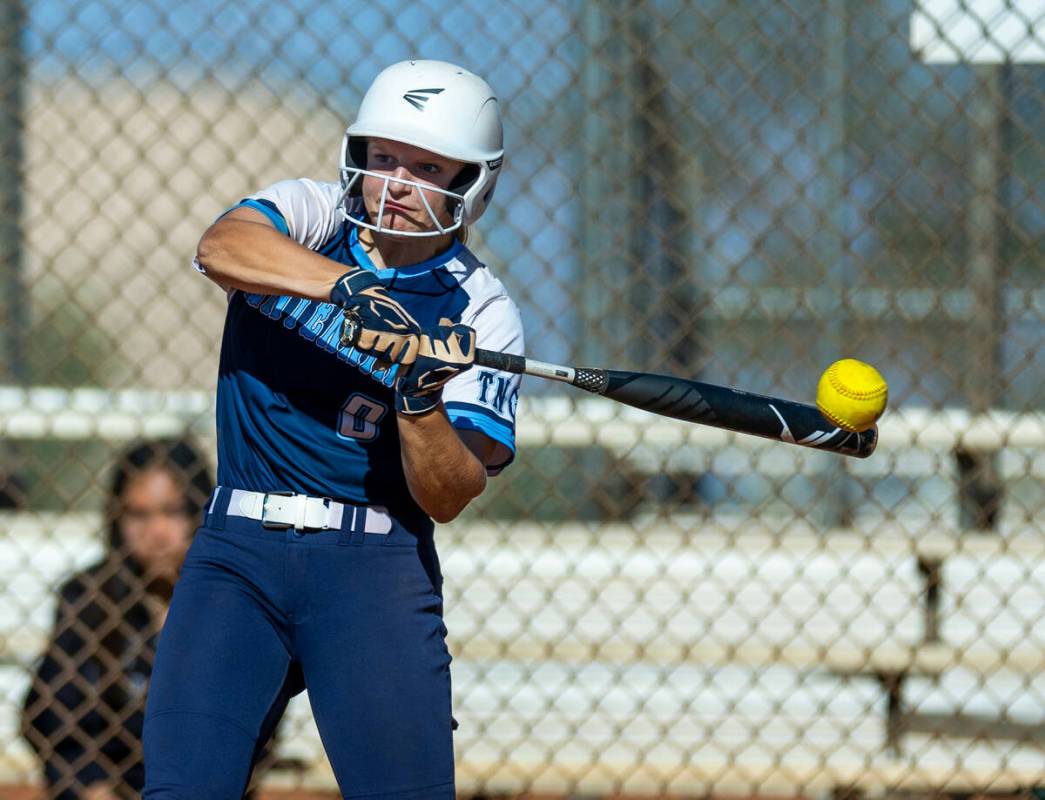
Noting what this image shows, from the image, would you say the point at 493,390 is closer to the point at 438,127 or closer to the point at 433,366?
the point at 433,366

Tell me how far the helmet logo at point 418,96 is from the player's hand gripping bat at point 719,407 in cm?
46

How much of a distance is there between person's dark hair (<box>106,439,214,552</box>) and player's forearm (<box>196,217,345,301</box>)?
56.8 inches

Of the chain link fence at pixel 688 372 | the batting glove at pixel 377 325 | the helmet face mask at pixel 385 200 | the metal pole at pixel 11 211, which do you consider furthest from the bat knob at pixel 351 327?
the metal pole at pixel 11 211

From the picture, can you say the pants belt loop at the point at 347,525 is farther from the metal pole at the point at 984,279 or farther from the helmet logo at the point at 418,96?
the metal pole at the point at 984,279

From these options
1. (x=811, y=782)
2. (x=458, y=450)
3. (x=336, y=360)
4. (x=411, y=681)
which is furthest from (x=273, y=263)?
(x=811, y=782)

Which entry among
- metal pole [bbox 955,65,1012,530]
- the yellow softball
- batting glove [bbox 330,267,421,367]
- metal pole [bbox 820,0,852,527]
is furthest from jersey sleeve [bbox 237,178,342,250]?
metal pole [bbox 955,65,1012,530]

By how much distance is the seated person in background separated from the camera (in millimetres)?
3258

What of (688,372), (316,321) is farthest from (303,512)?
(688,372)

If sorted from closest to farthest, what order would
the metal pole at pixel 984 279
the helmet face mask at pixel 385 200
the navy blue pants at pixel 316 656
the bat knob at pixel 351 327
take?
the bat knob at pixel 351 327
the navy blue pants at pixel 316 656
the helmet face mask at pixel 385 200
the metal pole at pixel 984 279

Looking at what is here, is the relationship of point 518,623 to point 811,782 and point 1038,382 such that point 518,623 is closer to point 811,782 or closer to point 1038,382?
point 811,782

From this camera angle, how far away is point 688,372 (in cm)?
382

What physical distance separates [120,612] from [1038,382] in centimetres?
274

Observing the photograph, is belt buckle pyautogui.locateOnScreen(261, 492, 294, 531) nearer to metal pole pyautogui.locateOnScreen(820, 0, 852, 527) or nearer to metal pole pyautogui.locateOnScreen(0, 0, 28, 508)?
metal pole pyautogui.locateOnScreen(0, 0, 28, 508)

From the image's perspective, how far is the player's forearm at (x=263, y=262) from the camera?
6.20ft
